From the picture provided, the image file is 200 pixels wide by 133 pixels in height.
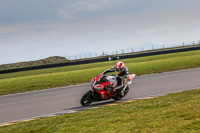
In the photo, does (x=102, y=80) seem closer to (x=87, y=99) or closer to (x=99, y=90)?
(x=99, y=90)

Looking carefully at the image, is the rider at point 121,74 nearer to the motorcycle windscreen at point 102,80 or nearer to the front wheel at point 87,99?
the motorcycle windscreen at point 102,80

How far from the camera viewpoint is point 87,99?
1101cm

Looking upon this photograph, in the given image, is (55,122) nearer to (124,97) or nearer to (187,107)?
(187,107)

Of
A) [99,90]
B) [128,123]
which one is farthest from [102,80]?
[128,123]

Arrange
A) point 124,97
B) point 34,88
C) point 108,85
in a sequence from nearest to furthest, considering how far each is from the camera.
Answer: point 108,85 → point 124,97 → point 34,88

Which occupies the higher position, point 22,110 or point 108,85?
point 108,85

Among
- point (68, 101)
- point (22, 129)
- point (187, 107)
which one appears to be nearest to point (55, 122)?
point (22, 129)

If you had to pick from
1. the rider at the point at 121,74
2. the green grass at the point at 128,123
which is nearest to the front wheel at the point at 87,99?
the rider at the point at 121,74

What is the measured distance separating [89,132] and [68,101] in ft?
20.9

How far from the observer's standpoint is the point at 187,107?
711cm

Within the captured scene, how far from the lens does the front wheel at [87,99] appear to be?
1091cm

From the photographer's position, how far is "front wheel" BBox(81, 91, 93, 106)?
10914mm

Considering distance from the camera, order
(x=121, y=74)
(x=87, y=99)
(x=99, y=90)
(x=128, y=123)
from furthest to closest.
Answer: (x=121, y=74) < (x=87, y=99) < (x=99, y=90) < (x=128, y=123)

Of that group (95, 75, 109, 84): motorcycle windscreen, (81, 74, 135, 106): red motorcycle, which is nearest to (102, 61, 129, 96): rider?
(81, 74, 135, 106): red motorcycle
